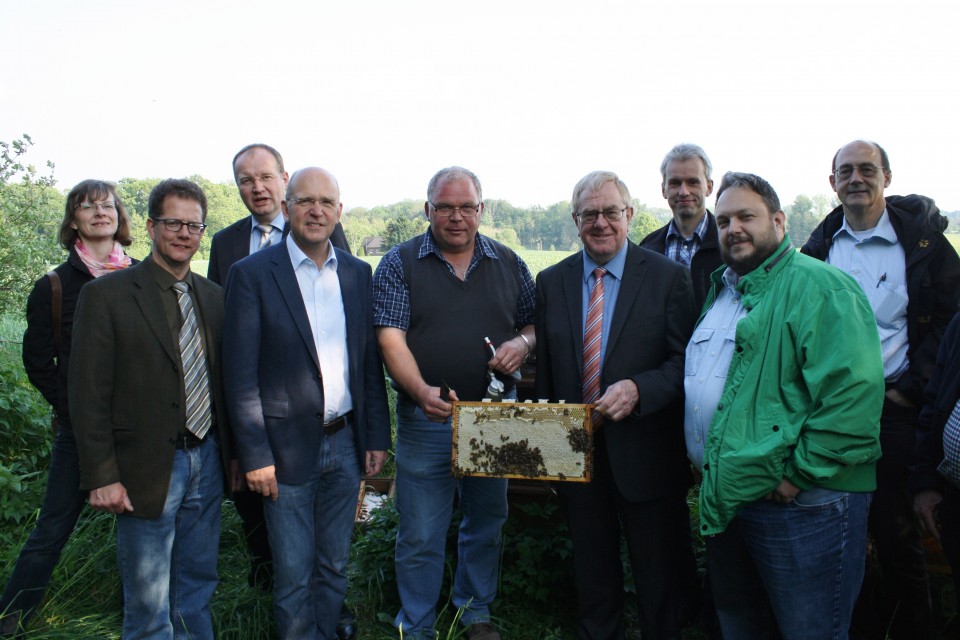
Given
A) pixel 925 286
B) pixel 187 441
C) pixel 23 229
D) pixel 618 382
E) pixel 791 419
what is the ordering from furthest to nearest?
1. pixel 23 229
2. pixel 925 286
3. pixel 618 382
4. pixel 187 441
5. pixel 791 419

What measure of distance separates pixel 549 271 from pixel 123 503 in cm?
256

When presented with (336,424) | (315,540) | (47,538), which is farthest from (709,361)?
(47,538)

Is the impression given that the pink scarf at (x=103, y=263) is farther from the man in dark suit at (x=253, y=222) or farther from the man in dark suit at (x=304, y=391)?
the man in dark suit at (x=304, y=391)

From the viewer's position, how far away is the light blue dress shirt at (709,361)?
3.04 meters

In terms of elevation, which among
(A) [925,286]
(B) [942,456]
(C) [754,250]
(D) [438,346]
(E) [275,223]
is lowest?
(B) [942,456]

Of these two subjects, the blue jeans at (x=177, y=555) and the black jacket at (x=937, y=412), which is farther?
the blue jeans at (x=177, y=555)

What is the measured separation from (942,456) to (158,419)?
372 centimetres

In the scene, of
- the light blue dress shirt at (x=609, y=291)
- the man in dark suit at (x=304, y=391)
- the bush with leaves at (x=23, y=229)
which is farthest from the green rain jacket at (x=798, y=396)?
the bush with leaves at (x=23, y=229)

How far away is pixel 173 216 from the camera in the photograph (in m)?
3.25

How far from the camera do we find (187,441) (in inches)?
128

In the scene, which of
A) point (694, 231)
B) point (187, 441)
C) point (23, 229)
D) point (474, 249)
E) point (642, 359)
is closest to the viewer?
point (187, 441)

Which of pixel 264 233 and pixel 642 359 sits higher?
pixel 264 233

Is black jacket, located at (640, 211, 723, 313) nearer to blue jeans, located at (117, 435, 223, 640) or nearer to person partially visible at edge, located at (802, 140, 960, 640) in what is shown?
person partially visible at edge, located at (802, 140, 960, 640)

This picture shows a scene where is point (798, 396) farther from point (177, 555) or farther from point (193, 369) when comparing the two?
point (177, 555)
